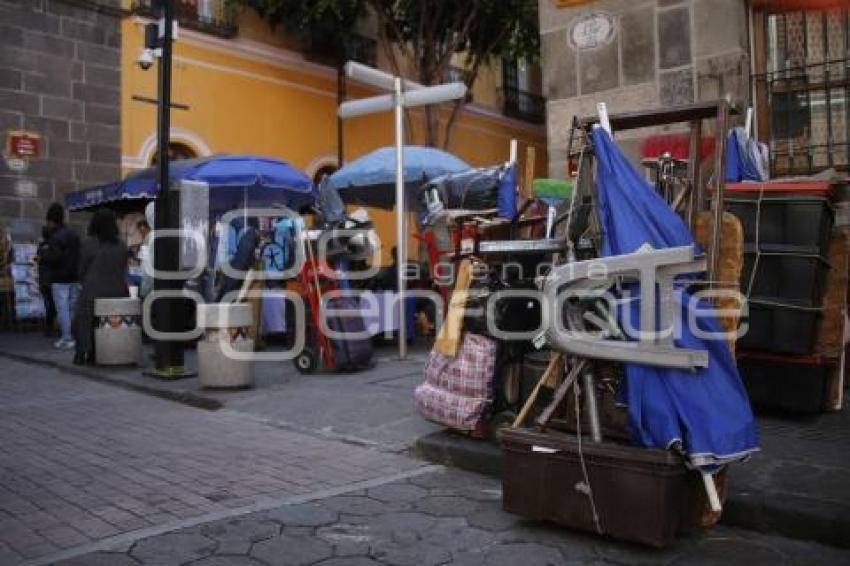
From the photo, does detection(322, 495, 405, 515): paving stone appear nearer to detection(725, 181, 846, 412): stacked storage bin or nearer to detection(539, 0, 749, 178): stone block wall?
detection(725, 181, 846, 412): stacked storage bin

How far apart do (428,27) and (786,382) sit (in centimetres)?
1454

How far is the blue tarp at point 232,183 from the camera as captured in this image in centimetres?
1141

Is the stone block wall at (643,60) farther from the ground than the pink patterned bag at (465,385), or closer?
farther from the ground

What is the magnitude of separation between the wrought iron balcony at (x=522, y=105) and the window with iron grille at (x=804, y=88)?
1862 cm

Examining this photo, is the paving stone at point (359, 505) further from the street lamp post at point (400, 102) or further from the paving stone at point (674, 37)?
the street lamp post at point (400, 102)

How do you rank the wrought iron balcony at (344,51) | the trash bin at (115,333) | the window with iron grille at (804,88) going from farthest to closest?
the wrought iron balcony at (344,51), the trash bin at (115,333), the window with iron grille at (804,88)

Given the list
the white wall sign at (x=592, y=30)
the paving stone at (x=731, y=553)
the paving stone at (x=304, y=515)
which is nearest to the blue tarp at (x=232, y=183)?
the white wall sign at (x=592, y=30)

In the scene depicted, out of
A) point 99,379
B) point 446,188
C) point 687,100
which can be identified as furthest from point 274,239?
point 687,100

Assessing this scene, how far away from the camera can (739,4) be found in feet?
21.1

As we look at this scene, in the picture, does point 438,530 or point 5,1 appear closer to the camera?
point 438,530

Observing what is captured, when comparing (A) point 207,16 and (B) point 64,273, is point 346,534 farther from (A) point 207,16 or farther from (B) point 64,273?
(A) point 207,16

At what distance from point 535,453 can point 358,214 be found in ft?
19.4

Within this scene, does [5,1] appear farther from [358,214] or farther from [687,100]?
[687,100]

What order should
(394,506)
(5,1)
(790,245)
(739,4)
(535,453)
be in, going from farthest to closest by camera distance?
1. (5,1)
2. (739,4)
3. (790,245)
4. (394,506)
5. (535,453)
